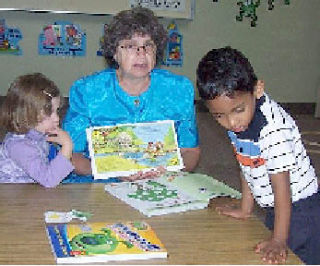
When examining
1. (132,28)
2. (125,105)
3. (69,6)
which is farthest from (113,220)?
(69,6)

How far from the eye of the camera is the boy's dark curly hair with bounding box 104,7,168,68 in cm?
227

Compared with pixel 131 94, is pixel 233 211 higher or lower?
lower

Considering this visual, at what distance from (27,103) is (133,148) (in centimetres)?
40

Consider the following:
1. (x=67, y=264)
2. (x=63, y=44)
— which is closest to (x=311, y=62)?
(x=63, y=44)

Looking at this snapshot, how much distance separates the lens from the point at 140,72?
7.23 ft

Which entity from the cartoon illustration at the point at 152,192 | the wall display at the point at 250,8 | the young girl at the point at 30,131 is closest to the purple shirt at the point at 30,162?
the young girl at the point at 30,131

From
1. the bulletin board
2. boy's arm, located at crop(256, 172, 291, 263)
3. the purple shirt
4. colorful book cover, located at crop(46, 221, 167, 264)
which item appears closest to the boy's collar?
boy's arm, located at crop(256, 172, 291, 263)

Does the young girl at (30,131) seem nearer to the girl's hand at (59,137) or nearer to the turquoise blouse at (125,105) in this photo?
the girl's hand at (59,137)

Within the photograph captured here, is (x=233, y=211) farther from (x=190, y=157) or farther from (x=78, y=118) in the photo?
(x=78, y=118)

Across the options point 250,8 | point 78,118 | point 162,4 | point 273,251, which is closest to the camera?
point 273,251

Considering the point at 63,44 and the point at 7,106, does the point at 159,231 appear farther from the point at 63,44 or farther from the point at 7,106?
the point at 63,44

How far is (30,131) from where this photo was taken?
1.94 m

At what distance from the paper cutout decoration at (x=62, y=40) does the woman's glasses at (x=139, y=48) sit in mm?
4298

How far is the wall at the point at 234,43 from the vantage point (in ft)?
21.0
